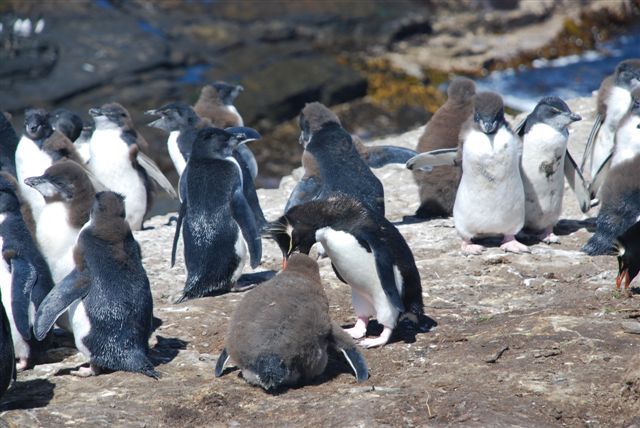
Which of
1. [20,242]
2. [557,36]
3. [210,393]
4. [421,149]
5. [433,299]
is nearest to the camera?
[210,393]

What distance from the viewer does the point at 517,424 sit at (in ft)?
14.6

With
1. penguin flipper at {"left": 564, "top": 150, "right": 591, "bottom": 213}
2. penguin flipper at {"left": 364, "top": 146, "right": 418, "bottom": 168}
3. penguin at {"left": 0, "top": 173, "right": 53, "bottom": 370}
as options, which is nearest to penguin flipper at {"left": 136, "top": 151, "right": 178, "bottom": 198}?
penguin flipper at {"left": 364, "top": 146, "right": 418, "bottom": 168}

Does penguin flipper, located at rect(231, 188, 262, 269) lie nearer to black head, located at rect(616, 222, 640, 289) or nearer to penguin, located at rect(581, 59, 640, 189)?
black head, located at rect(616, 222, 640, 289)

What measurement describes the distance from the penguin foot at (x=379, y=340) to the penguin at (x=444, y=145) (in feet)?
9.15

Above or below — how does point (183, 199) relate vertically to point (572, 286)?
above

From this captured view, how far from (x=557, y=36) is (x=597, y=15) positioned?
1293 mm

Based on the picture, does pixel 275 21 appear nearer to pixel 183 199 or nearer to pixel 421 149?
pixel 421 149

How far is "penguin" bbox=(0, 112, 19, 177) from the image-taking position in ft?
28.9

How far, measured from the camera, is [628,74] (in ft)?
29.2

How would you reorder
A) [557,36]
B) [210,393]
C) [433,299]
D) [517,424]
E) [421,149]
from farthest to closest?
[557,36] → [421,149] → [433,299] → [210,393] → [517,424]

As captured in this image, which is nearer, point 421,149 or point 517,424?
point 517,424

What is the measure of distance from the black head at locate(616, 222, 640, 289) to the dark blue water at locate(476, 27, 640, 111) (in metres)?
11.0

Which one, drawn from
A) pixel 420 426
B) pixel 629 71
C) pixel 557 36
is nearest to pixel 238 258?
pixel 420 426

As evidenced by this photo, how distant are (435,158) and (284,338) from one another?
125 inches
